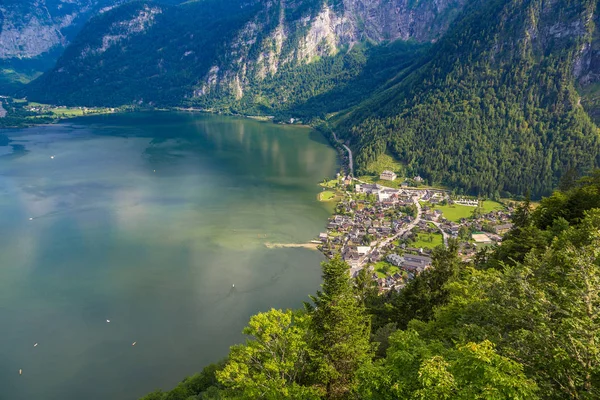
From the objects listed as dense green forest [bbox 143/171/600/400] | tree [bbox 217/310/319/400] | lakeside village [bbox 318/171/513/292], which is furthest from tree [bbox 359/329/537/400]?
lakeside village [bbox 318/171/513/292]

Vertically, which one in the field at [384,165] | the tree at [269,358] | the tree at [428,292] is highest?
the tree at [269,358]

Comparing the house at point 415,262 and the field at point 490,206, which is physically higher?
the field at point 490,206

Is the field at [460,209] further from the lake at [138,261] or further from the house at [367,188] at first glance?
the lake at [138,261]

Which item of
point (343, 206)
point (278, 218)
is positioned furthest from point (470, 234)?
point (278, 218)

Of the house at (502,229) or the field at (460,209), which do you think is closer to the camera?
the house at (502,229)

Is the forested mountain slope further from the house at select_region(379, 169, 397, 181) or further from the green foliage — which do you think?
the green foliage

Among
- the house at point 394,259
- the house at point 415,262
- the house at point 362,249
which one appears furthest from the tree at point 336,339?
the house at point 362,249

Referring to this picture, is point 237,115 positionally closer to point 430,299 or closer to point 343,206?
point 343,206

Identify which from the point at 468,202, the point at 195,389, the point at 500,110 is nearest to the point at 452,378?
the point at 195,389

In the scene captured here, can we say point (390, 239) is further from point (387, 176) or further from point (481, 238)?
point (387, 176)
